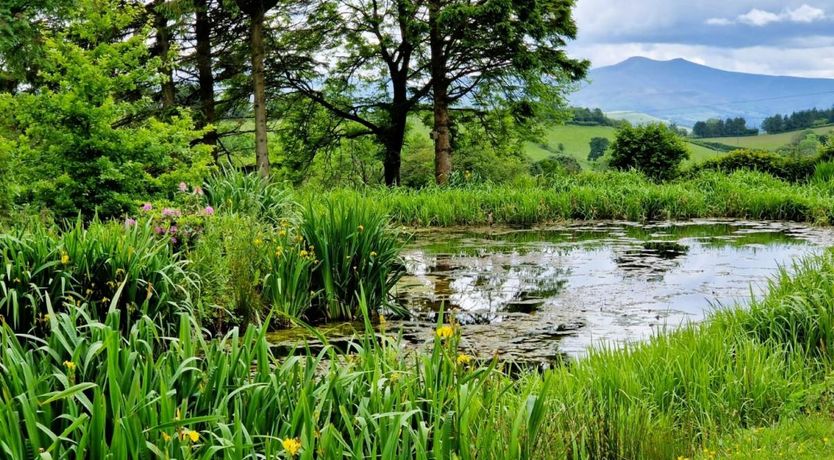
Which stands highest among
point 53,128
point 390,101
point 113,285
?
point 390,101

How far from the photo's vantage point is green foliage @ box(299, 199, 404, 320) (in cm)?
646

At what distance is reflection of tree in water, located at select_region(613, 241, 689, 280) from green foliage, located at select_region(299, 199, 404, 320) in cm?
338

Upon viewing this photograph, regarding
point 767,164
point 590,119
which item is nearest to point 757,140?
point 590,119

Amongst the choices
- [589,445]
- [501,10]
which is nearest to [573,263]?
[589,445]

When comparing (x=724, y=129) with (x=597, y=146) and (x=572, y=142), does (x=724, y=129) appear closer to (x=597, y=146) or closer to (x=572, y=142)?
(x=572, y=142)

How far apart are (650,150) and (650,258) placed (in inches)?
411

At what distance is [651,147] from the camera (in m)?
19.2

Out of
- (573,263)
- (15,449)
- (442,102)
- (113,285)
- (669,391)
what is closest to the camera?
(15,449)

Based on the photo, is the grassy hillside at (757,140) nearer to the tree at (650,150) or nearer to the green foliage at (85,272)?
the tree at (650,150)

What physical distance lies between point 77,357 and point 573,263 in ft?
25.0

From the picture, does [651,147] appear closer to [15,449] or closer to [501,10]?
[501,10]

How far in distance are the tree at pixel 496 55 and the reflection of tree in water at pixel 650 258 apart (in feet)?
26.2

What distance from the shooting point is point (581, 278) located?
830 cm

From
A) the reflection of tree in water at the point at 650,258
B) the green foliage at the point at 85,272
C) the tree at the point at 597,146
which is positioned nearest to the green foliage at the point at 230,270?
the green foliage at the point at 85,272
